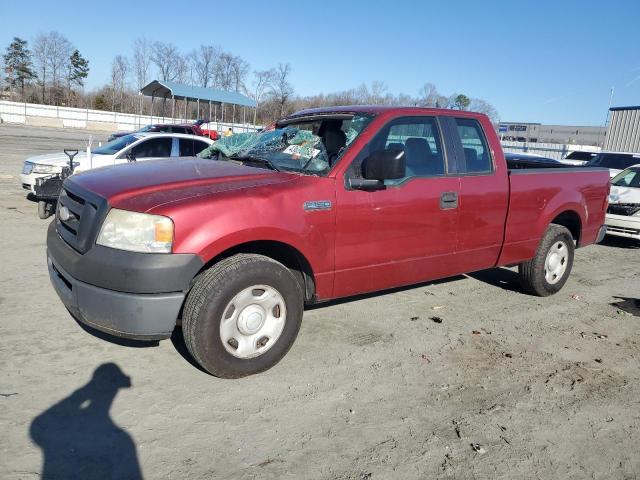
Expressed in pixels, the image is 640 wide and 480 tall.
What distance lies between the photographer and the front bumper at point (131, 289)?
3.04m

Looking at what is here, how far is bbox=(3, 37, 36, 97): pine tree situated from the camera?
223 feet

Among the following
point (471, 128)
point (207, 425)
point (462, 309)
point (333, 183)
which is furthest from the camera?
point (462, 309)

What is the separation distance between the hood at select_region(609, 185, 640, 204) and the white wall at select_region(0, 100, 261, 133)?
1562 inches

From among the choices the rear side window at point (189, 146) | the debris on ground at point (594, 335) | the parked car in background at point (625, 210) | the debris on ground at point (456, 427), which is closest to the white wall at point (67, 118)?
the rear side window at point (189, 146)

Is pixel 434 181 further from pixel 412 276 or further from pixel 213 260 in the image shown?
pixel 213 260

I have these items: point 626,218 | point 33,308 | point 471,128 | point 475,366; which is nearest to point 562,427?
point 475,366

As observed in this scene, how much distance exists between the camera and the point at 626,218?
9.33 meters

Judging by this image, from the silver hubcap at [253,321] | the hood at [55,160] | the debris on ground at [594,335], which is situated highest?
the hood at [55,160]

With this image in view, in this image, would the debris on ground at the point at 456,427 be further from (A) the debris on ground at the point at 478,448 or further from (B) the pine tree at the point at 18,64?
(B) the pine tree at the point at 18,64

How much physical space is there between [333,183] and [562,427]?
221cm

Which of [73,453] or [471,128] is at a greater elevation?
[471,128]

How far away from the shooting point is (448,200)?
442 cm

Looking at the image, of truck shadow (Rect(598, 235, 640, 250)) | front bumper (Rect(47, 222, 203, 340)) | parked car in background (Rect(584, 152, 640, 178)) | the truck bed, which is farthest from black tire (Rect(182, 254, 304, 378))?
parked car in background (Rect(584, 152, 640, 178))

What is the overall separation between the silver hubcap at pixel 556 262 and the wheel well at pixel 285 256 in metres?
3.11
